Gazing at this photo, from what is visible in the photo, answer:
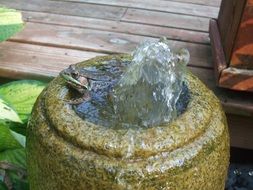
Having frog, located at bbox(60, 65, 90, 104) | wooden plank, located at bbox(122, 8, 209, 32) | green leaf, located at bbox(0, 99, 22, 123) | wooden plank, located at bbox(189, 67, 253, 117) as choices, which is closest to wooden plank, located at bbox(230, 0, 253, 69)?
wooden plank, located at bbox(189, 67, 253, 117)

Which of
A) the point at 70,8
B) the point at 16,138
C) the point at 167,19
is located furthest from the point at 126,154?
the point at 70,8

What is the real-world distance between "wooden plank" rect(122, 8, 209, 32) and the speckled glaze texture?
153 centimetres

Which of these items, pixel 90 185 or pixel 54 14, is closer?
pixel 90 185

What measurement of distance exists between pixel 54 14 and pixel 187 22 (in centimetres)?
86

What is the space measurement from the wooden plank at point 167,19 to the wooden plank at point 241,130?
78cm

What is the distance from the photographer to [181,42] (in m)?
2.62

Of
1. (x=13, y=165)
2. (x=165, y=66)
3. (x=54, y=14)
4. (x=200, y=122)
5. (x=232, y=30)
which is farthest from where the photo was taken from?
(x=54, y=14)

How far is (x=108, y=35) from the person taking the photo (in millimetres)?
2648

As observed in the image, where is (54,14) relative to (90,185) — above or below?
below

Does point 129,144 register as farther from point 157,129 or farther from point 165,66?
point 165,66

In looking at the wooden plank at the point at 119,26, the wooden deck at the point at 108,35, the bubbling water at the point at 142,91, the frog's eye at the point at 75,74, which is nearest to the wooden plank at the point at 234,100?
the wooden deck at the point at 108,35

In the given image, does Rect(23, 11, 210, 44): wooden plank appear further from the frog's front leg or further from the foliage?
the frog's front leg

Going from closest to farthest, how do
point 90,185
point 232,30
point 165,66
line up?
point 90,185 → point 165,66 → point 232,30

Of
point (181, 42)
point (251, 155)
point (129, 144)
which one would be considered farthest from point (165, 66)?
point (251, 155)
